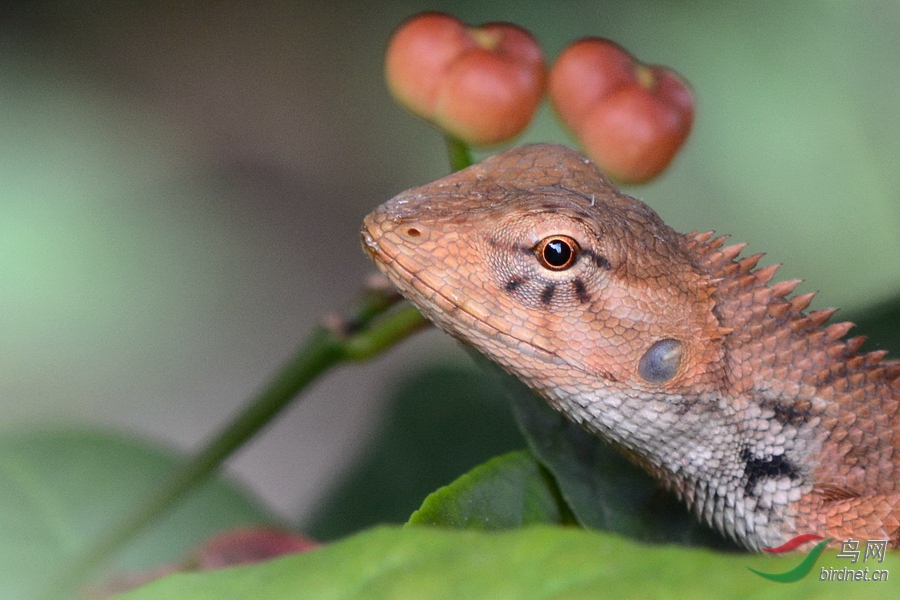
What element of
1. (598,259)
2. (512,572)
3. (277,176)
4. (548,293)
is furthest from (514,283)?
(277,176)

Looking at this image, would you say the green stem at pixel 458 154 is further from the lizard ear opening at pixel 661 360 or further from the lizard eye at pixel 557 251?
the lizard ear opening at pixel 661 360

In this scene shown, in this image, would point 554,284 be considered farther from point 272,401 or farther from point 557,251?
point 272,401

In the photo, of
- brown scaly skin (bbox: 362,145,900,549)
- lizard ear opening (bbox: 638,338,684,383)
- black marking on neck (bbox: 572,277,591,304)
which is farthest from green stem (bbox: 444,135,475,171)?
lizard ear opening (bbox: 638,338,684,383)

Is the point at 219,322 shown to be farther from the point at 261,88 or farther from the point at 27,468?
the point at 27,468

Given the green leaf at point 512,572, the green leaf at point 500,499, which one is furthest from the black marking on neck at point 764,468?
the green leaf at point 512,572

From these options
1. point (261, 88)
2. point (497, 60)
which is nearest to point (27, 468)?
point (497, 60)
